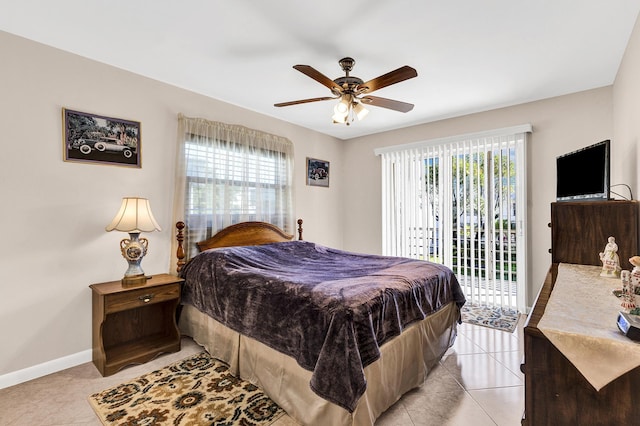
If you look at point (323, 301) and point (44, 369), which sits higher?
point (323, 301)

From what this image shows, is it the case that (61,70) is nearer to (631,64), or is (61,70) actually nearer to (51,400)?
(51,400)

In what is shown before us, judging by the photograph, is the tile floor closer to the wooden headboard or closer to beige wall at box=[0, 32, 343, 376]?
beige wall at box=[0, 32, 343, 376]

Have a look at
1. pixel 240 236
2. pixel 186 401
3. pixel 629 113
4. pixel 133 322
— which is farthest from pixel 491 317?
pixel 133 322

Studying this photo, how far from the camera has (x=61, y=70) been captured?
7.98 ft

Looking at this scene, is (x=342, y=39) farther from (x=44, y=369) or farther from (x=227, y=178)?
(x=44, y=369)

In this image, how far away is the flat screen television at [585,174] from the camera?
196cm

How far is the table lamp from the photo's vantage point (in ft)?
8.14

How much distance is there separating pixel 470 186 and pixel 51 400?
460 cm

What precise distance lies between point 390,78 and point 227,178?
2169 mm

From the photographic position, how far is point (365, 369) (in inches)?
65.2

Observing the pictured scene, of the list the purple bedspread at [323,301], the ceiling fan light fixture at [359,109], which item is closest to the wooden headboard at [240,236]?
the purple bedspread at [323,301]

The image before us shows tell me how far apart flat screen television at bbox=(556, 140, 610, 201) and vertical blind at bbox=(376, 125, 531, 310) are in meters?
1.15

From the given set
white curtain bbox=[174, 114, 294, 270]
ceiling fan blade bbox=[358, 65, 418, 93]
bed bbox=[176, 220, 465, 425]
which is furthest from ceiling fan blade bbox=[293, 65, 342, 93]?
white curtain bbox=[174, 114, 294, 270]

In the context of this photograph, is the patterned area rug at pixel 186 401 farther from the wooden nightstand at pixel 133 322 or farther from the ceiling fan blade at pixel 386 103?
the ceiling fan blade at pixel 386 103
